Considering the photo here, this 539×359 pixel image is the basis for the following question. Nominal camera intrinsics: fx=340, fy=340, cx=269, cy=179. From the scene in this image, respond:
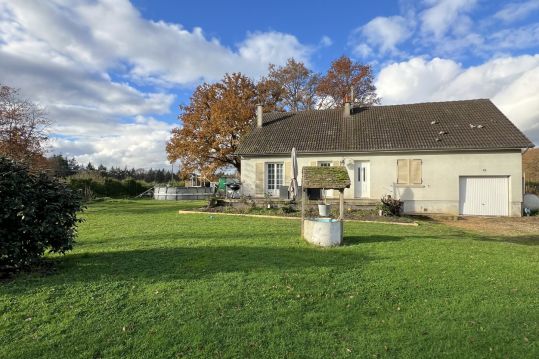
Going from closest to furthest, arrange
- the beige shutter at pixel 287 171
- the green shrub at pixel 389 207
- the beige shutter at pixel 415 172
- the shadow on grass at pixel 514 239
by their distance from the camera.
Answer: the shadow on grass at pixel 514 239, the green shrub at pixel 389 207, the beige shutter at pixel 415 172, the beige shutter at pixel 287 171

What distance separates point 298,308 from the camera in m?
4.25

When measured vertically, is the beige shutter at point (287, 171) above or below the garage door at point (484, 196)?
above

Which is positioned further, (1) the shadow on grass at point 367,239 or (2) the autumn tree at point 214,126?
(2) the autumn tree at point 214,126

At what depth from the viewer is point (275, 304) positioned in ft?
14.3

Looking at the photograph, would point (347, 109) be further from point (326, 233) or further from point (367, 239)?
point (326, 233)

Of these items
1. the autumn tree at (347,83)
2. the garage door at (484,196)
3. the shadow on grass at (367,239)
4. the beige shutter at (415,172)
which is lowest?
the shadow on grass at (367,239)

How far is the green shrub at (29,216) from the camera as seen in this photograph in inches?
215

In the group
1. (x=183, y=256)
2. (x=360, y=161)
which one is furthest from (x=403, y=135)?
(x=183, y=256)

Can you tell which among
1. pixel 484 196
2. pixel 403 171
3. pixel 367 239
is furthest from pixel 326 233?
pixel 484 196

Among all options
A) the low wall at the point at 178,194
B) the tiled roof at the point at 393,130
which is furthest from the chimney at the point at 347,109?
the low wall at the point at 178,194

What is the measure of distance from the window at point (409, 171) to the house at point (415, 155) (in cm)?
5

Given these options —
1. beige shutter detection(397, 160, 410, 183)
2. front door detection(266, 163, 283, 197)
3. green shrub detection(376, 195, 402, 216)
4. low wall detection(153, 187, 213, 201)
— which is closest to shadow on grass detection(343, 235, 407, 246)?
green shrub detection(376, 195, 402, 216)

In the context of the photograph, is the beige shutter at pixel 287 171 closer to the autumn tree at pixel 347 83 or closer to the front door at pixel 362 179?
the front door at pixel 362 179

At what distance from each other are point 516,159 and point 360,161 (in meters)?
7.00
